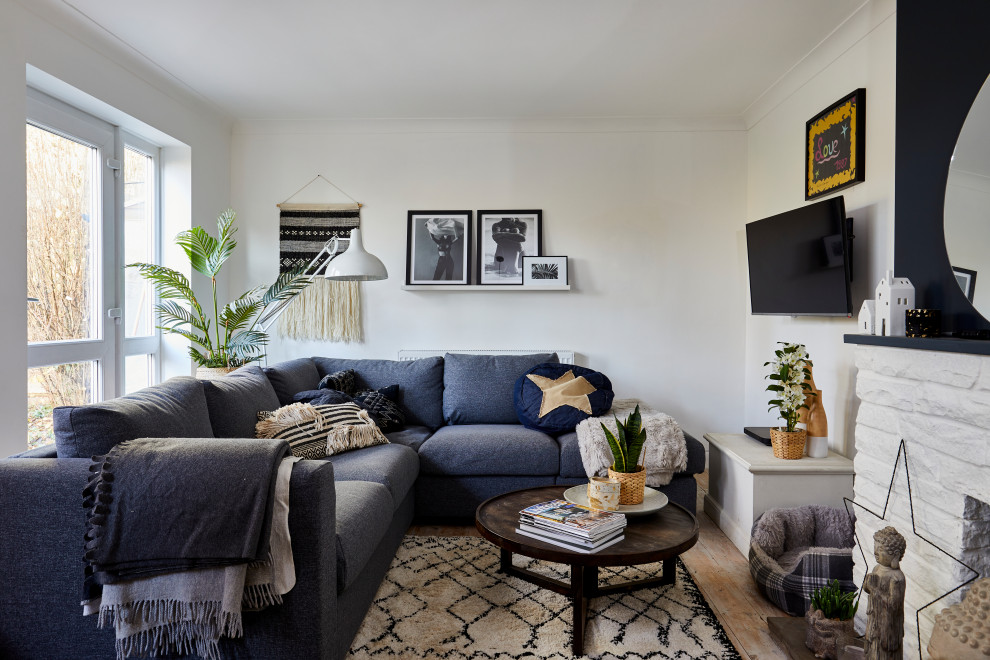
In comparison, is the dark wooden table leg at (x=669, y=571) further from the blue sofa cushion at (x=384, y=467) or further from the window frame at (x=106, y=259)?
the window frame at (x=106, y=259)

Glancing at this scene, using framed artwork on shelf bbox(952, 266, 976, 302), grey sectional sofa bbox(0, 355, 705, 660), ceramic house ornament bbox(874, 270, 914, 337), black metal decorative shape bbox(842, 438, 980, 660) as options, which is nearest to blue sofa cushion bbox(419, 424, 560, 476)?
grey sectional sofa bbox(0, 355, 705, 660)

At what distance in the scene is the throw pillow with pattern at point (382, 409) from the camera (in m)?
3.54

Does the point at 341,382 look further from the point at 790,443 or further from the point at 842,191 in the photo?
the point at 842,191

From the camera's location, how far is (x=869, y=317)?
7.28 ft

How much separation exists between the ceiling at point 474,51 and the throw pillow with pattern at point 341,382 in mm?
1828

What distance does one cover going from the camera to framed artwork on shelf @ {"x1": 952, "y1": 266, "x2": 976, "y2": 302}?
1852 mm

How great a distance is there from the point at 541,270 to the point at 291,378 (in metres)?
1.94

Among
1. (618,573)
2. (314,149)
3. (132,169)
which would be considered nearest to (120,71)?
(132,169)

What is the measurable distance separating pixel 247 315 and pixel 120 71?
5.02 feet

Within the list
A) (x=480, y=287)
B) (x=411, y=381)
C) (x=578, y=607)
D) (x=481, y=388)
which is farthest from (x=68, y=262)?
(x=578, y=607)

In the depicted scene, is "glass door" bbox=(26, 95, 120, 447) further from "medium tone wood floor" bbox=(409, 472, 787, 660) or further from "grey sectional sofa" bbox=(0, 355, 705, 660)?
"medium tone wood floor" bbox=(409, 472, 787, 660)

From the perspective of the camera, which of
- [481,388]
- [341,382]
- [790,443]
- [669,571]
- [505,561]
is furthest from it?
[481,388]

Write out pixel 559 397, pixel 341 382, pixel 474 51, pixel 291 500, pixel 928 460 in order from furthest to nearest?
1. pixel 341 382
2. pixel 559 397
3. pixel 474 51
4. pixel 928 460
5. pixel 291 500

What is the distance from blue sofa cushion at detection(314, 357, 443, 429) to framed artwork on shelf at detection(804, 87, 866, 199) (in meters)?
2.49
